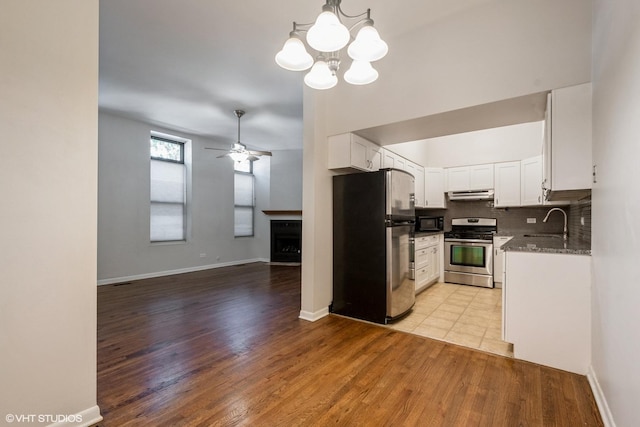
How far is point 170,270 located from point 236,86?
4.16 metres

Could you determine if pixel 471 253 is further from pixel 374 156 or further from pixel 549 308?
pixel 549 308

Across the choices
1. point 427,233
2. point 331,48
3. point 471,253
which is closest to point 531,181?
point 471,253

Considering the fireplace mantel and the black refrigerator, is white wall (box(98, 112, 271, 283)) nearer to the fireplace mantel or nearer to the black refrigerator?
the fireplace mantel

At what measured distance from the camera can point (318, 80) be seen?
80.2 inches

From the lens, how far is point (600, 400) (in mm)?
1798

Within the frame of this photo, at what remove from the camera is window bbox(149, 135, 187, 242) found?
608 centimetres

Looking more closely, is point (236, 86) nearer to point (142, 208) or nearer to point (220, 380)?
point (142, 208)

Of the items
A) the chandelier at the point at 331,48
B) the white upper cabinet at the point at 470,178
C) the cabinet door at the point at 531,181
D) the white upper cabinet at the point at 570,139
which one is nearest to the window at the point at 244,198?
the white upper cabinet at the point at 470,178

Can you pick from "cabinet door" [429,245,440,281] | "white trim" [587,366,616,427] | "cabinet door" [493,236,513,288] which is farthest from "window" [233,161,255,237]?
"white trim" [587,366,616,427]

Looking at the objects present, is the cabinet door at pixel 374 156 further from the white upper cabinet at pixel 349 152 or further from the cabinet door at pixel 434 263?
the cabinet door at pixel 434 263

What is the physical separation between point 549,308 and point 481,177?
140 inches

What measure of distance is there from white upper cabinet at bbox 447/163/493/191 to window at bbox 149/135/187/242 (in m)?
5.78

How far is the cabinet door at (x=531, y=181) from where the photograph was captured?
475 centimetres

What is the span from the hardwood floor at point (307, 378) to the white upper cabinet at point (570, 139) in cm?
148
